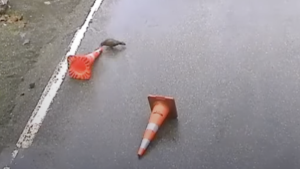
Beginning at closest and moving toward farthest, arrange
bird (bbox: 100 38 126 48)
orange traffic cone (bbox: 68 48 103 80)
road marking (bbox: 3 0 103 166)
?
1. road marking (bbox: 3 0 103 166)
2. orange traffic cone (bbox: 68 48 103 80)
3. bird (bbox: 100 38 126 48)

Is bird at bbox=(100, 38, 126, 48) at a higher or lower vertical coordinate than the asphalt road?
lower

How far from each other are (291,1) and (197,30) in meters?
1.69

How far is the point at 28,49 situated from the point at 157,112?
2.25m

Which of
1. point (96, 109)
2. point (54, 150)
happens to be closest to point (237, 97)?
point (96, 109)

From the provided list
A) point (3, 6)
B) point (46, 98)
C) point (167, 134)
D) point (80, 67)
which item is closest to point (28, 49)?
point (80, 67)

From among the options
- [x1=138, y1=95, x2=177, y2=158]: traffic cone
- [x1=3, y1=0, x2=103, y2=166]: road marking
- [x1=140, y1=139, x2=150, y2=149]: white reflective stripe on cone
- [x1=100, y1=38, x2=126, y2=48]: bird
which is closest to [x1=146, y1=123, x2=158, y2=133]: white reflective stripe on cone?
[x1=138, y1=95, x2=177, y2=158]: traffic cone

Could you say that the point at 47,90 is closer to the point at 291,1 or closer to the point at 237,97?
the point at 237,97

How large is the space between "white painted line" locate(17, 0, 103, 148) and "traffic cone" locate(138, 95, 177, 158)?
1.12m

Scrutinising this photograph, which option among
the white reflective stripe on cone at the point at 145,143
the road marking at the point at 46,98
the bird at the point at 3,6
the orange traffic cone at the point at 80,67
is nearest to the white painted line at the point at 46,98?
the road marking at the point at 46,98

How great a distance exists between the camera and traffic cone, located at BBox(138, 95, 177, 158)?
19.7 ft

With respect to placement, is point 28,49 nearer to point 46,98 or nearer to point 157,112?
point 46,98

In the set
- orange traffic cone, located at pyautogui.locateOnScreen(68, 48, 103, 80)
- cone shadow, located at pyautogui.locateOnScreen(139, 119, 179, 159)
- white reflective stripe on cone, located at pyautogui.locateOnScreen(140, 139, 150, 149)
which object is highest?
white reflective stripe on cone, located at pyautogui.locateOnScreen(140, 139, 150, 149)

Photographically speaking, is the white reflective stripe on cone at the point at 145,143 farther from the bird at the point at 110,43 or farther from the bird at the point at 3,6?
the bird at the point at 3,6

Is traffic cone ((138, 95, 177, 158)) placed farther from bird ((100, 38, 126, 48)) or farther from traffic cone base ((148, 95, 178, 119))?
bird ((100, 38, 126, 48))
